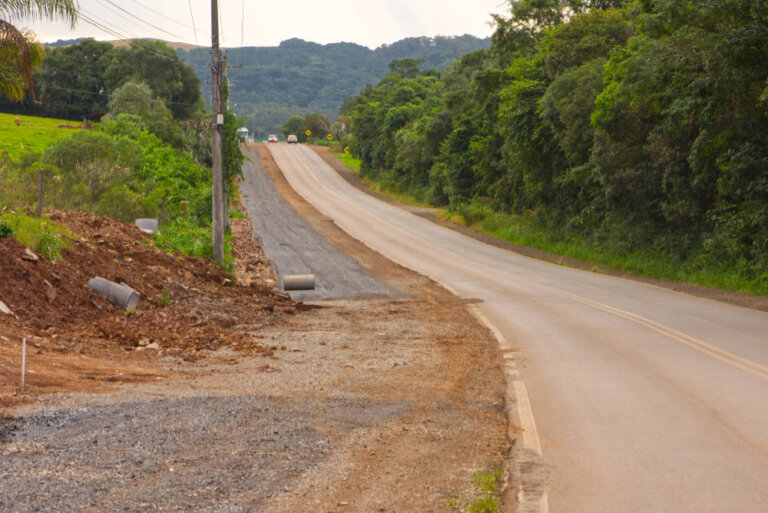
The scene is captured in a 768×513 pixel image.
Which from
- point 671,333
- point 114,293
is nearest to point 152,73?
point 114,293

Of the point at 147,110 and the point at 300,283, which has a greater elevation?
the point at 147,110

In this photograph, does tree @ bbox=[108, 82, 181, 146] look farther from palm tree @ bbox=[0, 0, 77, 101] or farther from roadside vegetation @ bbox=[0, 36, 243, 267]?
palm tree @ bbox=[0, 0, 77, 101]

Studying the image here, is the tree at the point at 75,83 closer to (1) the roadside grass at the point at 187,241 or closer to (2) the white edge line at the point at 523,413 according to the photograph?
(1) the roadside grass at the point at 187,241

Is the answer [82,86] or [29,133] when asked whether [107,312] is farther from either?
[82,86]

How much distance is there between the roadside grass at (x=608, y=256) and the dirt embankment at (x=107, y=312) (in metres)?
13.3

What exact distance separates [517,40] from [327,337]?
112 feet

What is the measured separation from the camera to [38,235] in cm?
1634

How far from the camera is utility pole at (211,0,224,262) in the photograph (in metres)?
24.9

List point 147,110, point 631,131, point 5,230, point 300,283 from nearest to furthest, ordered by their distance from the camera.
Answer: point 5,230, point 300,283, point 631,131, point 147,110

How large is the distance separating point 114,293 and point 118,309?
42cm

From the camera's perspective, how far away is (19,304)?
13.0 m

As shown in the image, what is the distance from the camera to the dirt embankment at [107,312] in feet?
33.5

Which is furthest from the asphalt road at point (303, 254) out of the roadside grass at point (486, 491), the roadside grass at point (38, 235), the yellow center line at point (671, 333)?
the roadside grass at point (486, 491)

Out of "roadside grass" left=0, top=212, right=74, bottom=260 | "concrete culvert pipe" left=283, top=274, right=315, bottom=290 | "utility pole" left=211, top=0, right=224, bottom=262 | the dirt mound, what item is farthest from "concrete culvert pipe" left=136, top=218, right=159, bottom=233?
"roadside grass" left=0, top=212, right=74, bottom=260
